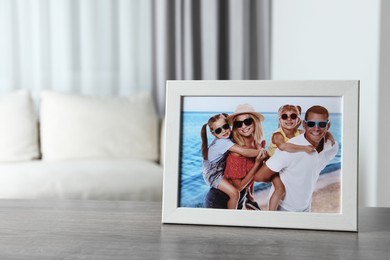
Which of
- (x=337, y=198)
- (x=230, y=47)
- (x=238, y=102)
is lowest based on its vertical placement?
(x=337, y=198)

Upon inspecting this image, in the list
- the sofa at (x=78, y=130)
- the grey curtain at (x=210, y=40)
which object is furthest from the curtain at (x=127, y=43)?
the sofa at (x=78, y=130)

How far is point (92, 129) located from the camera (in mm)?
3016

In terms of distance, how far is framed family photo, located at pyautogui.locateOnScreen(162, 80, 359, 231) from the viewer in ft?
2.93

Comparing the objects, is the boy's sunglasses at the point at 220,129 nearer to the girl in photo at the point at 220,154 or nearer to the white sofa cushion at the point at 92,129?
the girl in photo at the point at 220,154

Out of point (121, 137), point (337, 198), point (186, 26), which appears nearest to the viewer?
point (337, 198)

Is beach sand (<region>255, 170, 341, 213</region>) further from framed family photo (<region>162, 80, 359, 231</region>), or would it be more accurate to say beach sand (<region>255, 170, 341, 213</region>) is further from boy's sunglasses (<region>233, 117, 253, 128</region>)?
boy's sunglasses (<region>233, 117, 253, 128</region>)

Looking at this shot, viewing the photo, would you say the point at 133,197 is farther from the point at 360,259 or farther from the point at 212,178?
the point at 360,259

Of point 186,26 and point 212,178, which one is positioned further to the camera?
point 186,26

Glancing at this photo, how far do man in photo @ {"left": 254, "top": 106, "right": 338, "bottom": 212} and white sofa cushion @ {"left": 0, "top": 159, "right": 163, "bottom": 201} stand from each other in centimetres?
155

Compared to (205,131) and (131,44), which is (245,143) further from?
(131,44)

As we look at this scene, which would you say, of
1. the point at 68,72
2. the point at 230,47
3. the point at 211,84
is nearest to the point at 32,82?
the point at 68,72

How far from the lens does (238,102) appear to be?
932mm

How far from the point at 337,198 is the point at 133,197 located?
1.60m

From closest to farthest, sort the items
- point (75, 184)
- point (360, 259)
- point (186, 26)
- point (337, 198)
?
point (360, 259), point (337, 198), point (75, 184), point (186, 26)
